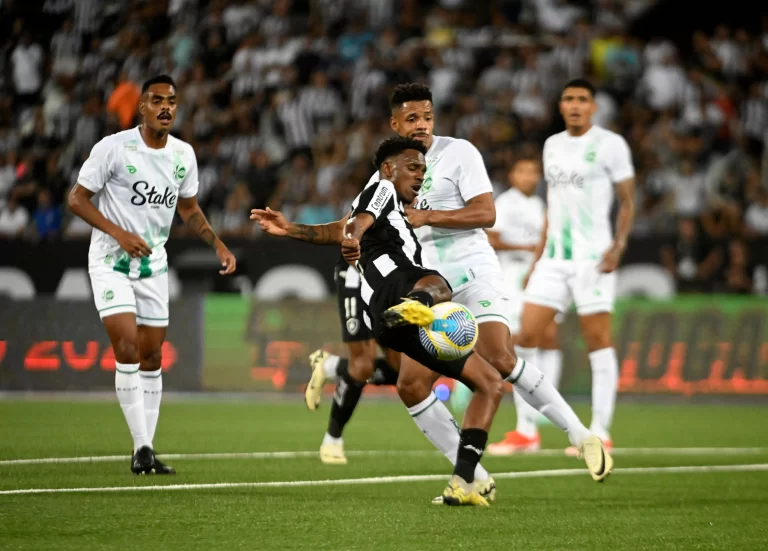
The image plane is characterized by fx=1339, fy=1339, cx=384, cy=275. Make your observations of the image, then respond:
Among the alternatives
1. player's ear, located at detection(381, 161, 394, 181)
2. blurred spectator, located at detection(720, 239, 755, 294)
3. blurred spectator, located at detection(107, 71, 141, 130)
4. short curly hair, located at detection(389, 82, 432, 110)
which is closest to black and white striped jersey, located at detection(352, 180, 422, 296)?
player's ear, located at detection(381, 161, 394, 181)

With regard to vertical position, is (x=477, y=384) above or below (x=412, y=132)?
below

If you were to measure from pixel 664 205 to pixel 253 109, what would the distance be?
6.34 metres

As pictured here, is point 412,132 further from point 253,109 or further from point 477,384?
point 253,109

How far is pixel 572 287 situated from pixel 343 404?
2.04m

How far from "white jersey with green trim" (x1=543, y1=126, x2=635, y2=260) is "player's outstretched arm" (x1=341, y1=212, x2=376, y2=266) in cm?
380

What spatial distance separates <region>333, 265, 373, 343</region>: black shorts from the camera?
9073mm

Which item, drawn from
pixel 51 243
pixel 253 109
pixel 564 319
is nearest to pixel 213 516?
pixel 564 319

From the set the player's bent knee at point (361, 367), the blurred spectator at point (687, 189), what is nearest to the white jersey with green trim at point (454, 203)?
the player's bent knee at point (361, 367)

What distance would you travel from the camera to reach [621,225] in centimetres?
987

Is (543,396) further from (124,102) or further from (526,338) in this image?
(124,102)

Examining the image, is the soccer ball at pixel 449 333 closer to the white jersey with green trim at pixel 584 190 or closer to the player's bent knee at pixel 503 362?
the player's bent knee at pixel 503 362

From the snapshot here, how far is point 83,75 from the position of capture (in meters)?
18.7

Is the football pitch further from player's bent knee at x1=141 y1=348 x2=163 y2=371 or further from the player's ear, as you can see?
the player's ear

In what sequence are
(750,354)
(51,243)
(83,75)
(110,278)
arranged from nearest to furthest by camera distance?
(110,278), (750,354), (51,243), (83,75)
